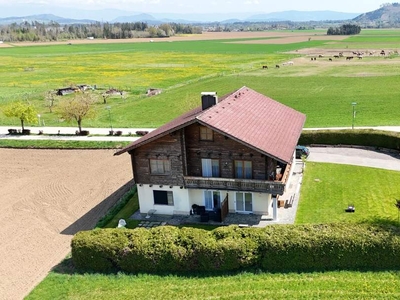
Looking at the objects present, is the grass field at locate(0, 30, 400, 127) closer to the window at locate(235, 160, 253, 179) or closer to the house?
the house

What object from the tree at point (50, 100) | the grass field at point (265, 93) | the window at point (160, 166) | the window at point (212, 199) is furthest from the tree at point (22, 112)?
the window at point (212, 199)

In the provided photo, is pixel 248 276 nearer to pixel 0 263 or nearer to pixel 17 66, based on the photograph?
pixel 0 263

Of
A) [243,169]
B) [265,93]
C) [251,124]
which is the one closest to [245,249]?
[243,169]

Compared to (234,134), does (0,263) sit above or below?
below

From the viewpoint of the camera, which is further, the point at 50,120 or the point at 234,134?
the point at 50,120

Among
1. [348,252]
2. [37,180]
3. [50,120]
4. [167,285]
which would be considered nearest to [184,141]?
→ [167,285]
